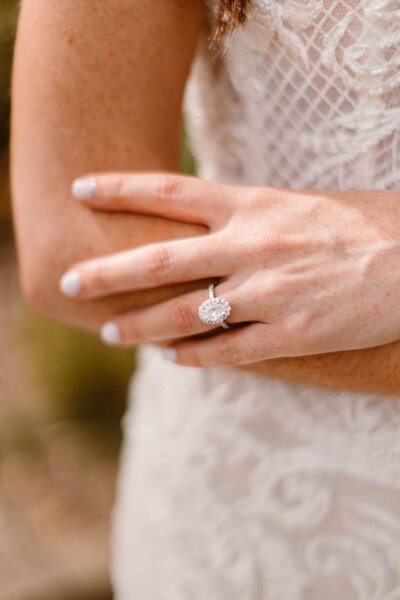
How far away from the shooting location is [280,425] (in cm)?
92

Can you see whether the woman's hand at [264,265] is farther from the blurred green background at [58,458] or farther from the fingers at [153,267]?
the blurred green background at [58,458]

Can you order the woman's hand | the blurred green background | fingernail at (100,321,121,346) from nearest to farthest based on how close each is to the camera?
1. the woman's hand
2. fingernail at (100,321,121,346)
3. the blurred green background

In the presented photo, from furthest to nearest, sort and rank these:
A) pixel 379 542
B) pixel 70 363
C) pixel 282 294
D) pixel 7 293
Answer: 1. pixel 7 293
2. pixel 70 363
3. pixel 379 542
4. pixel 282 294

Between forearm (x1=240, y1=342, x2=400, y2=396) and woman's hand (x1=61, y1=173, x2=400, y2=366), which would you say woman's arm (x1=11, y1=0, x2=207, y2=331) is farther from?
forearm (x1=240, y1=342, x2=400, y2=396)

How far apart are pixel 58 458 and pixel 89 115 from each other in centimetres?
207

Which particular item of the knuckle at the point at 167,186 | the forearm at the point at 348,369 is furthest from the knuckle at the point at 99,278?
the forearm at the point at 348,369

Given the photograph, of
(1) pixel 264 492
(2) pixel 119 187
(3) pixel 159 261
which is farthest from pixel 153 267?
(1) pixel 264 492

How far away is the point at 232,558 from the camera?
100 centimetres

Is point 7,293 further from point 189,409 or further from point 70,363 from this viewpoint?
point 189,409

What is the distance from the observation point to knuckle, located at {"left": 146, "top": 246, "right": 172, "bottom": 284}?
74 centimetres

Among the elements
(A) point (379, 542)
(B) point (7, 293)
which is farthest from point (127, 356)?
(A) point (379, 542)

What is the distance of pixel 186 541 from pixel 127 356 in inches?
52.1

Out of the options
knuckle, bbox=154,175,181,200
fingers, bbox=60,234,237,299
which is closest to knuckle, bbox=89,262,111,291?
fingers, bbox=60,234,237,299

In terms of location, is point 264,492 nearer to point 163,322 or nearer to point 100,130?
point 163,322
